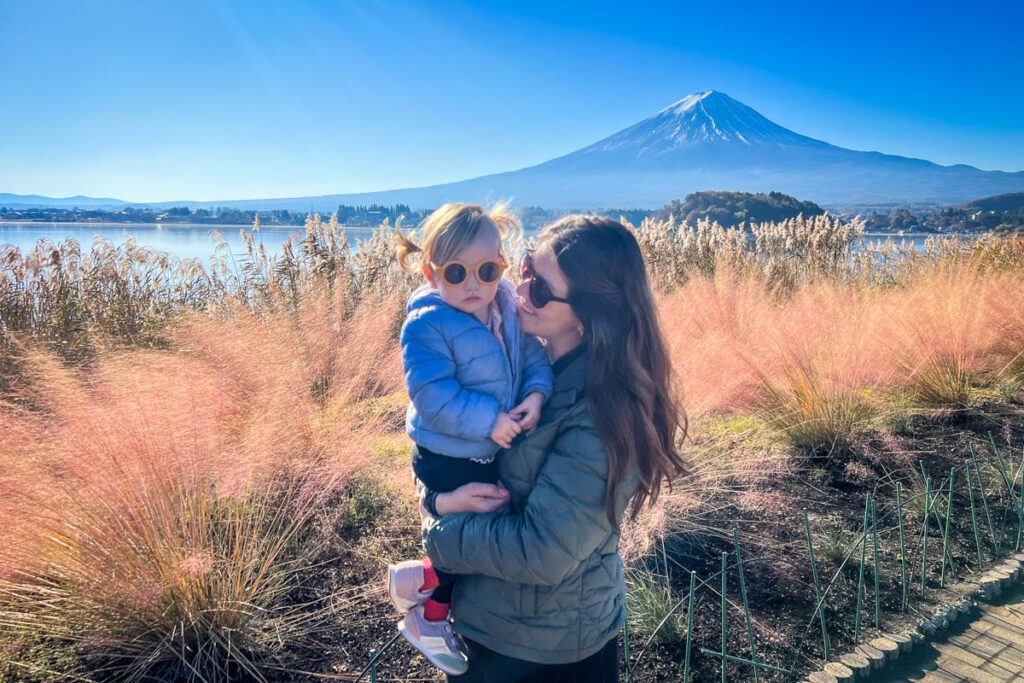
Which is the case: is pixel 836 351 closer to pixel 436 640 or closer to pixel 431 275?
pixel 431 275

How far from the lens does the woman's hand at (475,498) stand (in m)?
1.46

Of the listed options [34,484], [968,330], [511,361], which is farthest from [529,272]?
[968,330]

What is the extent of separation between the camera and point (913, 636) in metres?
2.69

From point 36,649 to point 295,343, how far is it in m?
2.64

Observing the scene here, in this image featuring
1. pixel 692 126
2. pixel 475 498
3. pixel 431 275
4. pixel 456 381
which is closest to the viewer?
pixel 475 498

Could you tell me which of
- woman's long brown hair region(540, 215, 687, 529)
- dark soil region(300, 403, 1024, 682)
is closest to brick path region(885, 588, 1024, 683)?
dark soil region(300, 403, 1024, 682)

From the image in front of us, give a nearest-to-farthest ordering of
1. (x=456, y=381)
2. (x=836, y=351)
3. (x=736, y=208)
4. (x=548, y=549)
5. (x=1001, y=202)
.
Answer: (x=548, y=549), (x=456, y=381), (x=836, y=351), (x=736, y=208), (x=1001, y=202)

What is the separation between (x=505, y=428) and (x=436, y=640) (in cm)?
56

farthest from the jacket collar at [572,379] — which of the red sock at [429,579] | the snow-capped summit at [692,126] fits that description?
the snow-capped summit at [692,126]

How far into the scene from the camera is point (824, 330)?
5.37 metres

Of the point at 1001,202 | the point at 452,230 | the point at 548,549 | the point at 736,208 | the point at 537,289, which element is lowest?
the point at 548,549

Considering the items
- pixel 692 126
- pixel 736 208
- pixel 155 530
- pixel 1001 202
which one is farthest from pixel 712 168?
pixel 155 530

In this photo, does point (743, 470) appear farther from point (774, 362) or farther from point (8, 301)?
point (8, 301)

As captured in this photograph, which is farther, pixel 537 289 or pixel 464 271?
pixel 464 271
